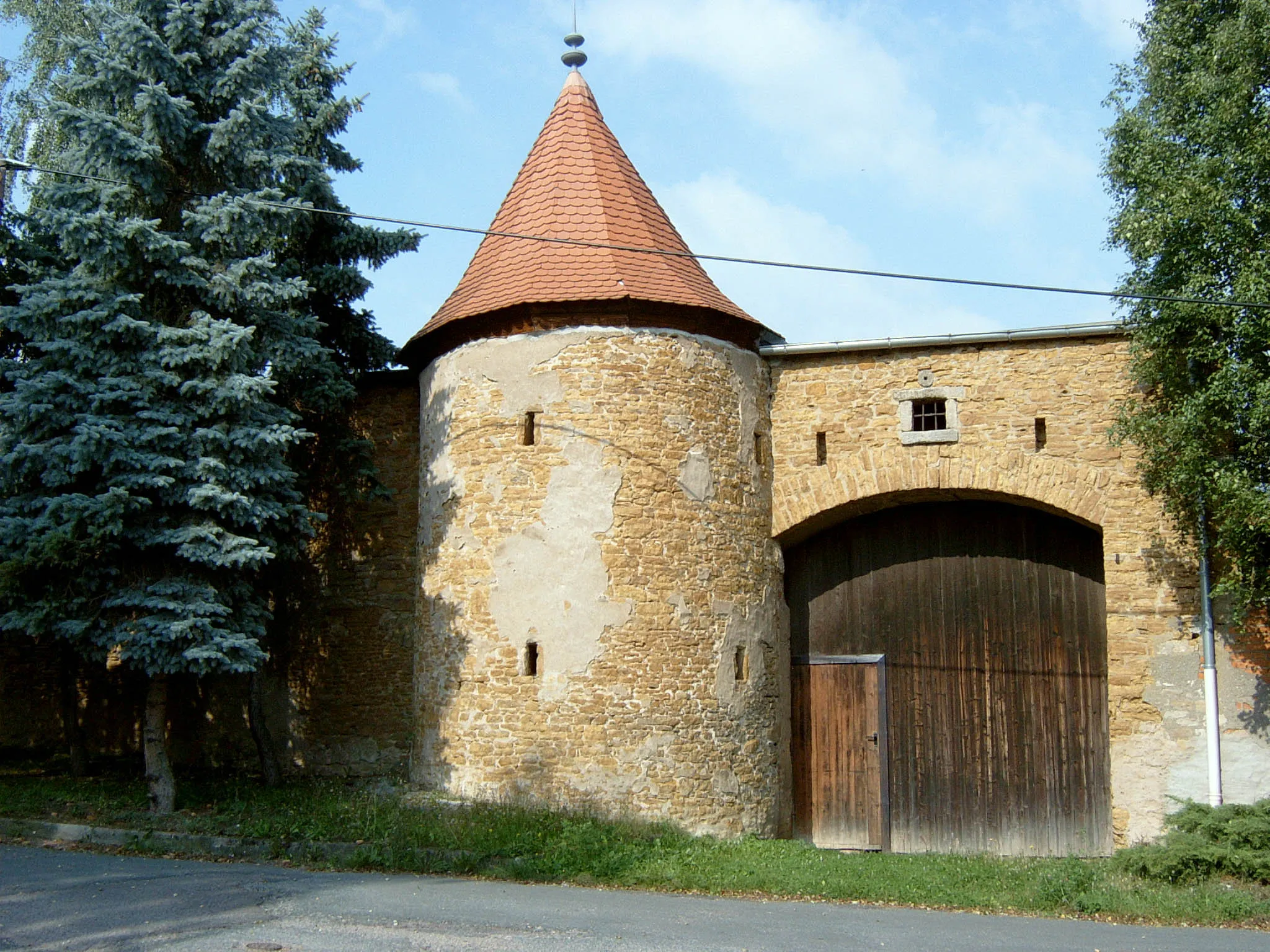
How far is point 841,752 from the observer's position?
44.1 ft

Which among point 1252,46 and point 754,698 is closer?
point 1252,46

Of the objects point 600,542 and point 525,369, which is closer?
point 600,542

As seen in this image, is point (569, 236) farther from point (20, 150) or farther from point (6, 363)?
point (20, 150)

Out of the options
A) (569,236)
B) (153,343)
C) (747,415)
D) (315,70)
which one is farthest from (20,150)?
(747,415)

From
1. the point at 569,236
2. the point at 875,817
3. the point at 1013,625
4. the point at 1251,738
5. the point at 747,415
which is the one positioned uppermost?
the point at 569,236

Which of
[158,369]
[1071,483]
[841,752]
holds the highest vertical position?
[158,369]

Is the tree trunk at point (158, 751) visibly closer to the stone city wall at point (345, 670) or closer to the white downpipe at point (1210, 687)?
the stone city wall at point (345, 670)

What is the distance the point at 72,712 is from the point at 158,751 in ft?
10.8

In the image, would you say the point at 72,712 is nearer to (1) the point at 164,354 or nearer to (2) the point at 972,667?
(1) the point at 164,354

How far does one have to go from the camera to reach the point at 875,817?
43.3 feet

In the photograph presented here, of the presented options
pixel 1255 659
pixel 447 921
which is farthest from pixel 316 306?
pixel 1255 659

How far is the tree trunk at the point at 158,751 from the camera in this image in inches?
474

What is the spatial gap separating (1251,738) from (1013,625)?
2.56m

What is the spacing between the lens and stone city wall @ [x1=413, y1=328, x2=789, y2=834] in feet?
38.7
